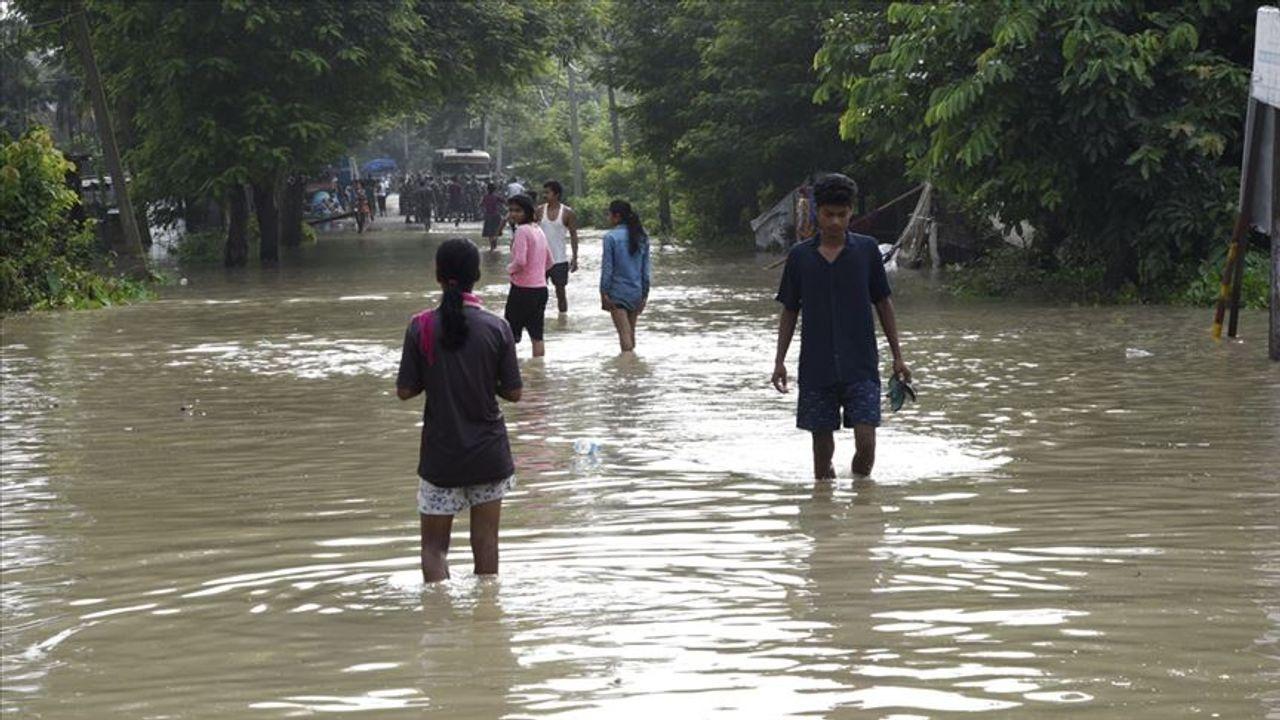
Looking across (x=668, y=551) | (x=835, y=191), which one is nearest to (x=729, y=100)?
(x=835, y=191)

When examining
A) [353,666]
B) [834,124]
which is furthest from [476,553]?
[834,124]

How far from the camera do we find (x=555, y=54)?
147 feet

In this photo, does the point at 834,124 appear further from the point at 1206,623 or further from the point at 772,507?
the point at 1206,623

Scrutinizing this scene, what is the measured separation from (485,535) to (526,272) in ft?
30.4

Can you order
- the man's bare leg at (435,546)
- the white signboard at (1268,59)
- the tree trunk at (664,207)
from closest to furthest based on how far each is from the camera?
the man's bare leg at (435,546)
the white signboard at (1268,59)
the tree trunk at (664,207)

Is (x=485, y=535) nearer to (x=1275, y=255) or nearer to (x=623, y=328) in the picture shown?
(x=1275, y=255)

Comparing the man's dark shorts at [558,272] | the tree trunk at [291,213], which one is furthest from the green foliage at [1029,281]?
the tree trunk at [291,213]

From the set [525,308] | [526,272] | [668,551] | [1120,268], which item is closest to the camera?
[668,551]

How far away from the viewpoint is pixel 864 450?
9.29m

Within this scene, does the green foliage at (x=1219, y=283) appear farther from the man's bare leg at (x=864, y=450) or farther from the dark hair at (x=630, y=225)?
the man's bare leg at (x=864, y=450)

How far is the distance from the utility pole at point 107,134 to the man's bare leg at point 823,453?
80.1 ft

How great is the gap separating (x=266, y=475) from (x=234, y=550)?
225 centimetres

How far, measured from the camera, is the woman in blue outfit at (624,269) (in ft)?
54.7

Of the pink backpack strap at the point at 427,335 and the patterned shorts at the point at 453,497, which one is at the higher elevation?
the pink backpack strap at the point at 427,335
